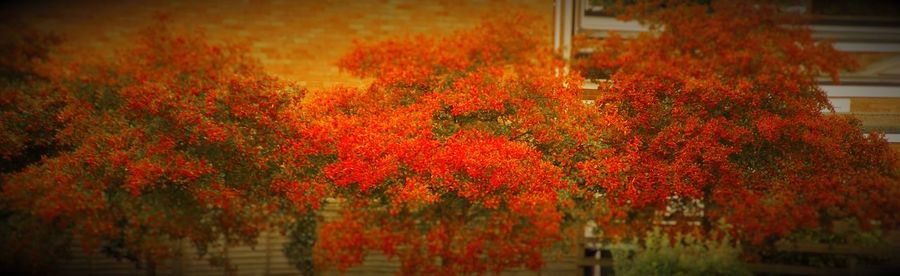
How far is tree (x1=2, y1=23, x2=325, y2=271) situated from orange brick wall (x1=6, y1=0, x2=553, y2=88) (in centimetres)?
269

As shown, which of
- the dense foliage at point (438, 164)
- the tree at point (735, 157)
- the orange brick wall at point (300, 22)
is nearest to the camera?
the tree at point (735, 157)

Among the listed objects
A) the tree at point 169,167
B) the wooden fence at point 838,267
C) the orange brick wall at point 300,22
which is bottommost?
the wooden fence at point 838,267

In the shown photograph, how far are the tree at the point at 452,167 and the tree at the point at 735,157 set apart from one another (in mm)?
607

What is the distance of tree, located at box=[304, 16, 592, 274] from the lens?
8.27 m

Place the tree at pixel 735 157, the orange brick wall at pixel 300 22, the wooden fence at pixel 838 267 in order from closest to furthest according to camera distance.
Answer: the tree at pixel 735 157 < the wooden fence at pixel 838 267 < the orange brick wall at pixel 300 22

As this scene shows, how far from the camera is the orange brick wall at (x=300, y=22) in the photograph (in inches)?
456

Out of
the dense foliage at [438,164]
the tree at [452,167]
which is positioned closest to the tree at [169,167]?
the dense foliage at [438,164]

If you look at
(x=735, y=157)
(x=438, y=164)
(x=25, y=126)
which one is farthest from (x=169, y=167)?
(x=735, y=157)

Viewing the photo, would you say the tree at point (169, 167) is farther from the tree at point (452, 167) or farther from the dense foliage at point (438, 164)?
the tree at point (452, 167)

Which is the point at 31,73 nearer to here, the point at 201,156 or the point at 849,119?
the point at 201,156

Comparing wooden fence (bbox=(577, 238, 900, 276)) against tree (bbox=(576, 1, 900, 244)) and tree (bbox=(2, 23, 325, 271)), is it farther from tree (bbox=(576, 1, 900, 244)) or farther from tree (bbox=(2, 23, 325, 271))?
tree (bbox=(2, 23, 325, 271))

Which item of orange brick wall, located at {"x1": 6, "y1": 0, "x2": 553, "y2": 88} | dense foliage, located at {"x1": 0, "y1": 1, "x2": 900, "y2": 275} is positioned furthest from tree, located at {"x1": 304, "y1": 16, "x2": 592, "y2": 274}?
orange brick wall, located at {"x1": 6, "y1": 0, "x2": 553, "y2": 88}

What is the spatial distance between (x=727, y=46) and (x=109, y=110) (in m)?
8.69

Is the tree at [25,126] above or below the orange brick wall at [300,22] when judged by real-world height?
below
